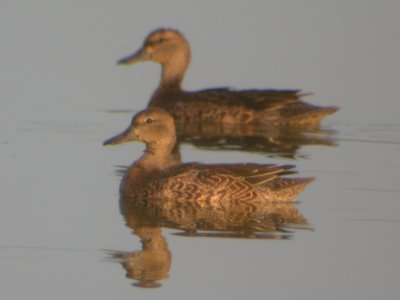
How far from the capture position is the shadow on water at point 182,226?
1430 cm

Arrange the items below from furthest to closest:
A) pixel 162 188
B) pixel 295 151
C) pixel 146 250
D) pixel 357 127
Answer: pixel 357 127 → pixel 295 151 → pixel 162 188 → pixel 146 250

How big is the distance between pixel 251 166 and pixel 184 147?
12.0ft

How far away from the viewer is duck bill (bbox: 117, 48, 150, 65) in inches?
944

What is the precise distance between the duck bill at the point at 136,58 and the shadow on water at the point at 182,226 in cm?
721

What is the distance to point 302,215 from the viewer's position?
1631 centimetres

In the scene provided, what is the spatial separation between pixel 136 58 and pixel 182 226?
871cm

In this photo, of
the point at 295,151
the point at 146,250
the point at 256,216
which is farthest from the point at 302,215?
the point at 295,151

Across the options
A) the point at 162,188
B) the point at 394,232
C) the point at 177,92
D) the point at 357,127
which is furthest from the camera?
the point at 177,92

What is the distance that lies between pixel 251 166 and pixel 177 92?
6816mm

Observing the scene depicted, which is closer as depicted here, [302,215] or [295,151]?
[302,215]

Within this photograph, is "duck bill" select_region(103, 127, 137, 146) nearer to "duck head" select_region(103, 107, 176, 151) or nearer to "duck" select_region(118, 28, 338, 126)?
"duck head" select_region(103, 107, 176, 151)

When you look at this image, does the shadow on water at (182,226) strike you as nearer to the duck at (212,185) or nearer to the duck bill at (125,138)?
the duck at (212,185)

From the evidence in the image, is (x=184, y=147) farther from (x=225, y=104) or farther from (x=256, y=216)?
(x=256, y=216)

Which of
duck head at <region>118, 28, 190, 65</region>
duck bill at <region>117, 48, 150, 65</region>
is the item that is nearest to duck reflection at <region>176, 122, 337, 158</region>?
duck bill at <region>117, 48, 150, 65</region>
